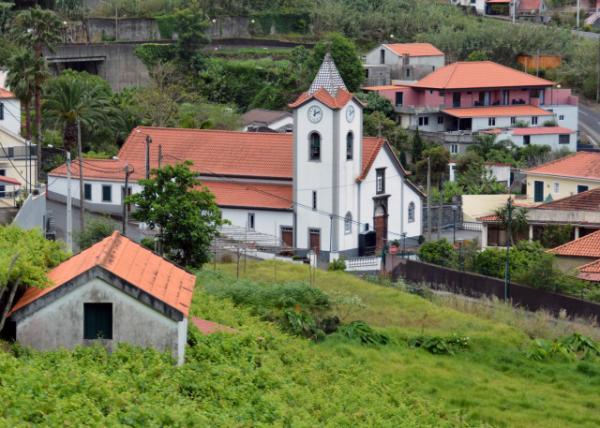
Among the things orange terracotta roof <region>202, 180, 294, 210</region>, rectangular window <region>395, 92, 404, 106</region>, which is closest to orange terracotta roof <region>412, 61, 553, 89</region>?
rectangular window <region>395, 92, 404, 106</region>

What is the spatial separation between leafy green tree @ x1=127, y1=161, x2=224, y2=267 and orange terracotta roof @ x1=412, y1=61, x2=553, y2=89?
44666mm

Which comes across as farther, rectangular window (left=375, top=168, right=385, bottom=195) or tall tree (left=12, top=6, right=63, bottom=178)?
tall tree (left=12, top=6, right=63, bottom=178)

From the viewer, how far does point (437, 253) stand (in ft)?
168

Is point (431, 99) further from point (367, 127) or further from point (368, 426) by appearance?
point (368, 426)

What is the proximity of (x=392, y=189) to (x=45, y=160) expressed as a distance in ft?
47.5

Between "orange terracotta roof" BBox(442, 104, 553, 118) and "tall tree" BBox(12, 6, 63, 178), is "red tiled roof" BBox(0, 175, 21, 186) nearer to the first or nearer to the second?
"tall tree" BBox(12, 6, 63, 178)

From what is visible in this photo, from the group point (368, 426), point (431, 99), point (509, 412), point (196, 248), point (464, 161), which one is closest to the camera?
point (368, 426)

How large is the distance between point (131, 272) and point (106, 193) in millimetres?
33852

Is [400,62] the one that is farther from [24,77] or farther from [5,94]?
[5,94]

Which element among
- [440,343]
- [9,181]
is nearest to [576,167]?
[9,181]

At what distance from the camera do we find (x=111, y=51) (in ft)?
282

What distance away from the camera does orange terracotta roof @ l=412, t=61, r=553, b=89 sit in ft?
278

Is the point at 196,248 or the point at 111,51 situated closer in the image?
the point at 196,248

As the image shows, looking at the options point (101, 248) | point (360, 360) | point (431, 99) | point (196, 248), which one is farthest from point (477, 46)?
point (101, 248)
